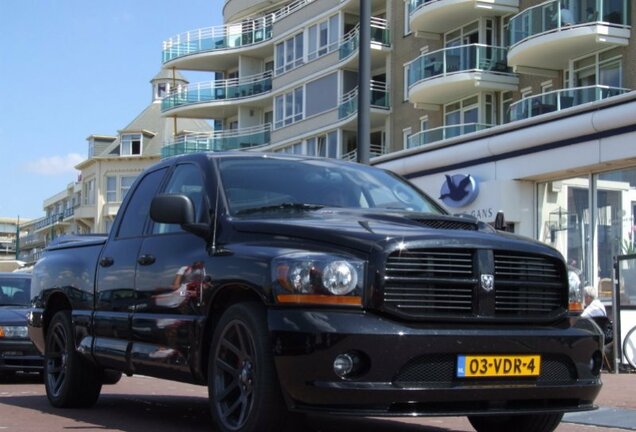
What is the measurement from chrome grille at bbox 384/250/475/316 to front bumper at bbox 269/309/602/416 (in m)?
0.11

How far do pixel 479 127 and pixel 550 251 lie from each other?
26.0 meters

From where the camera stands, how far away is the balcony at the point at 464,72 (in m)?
33.4

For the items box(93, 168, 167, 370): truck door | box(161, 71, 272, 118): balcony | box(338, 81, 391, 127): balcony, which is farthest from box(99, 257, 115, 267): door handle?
box(161, 71, 272, 118): balcony

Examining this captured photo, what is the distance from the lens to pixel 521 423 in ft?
24.2

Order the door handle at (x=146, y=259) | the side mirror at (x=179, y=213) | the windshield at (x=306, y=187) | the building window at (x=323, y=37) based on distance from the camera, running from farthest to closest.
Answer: the building window at (x=323, y=37) → the door handle at (x=146, y=259) → the windshield at (x=306, y=187) → the side mirror at (x=179, y=213)

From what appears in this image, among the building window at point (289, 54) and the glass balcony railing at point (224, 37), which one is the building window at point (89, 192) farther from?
the building window at point (289, 54)

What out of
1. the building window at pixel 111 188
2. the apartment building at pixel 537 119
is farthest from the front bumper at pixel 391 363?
the building window at pixel 111 188

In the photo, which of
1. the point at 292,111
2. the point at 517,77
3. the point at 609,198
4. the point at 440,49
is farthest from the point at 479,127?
the point at 292,111

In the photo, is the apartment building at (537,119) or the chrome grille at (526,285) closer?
the chrome grille at (526,285)

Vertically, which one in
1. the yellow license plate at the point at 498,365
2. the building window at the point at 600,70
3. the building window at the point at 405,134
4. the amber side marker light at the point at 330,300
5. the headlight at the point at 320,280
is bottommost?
the yellow license plate at the point at 498,365

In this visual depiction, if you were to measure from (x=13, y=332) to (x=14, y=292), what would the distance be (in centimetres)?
205

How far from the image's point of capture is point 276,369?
243 inches

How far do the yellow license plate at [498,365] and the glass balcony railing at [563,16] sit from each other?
77.2 feet

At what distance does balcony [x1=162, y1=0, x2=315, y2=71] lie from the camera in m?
53.5
